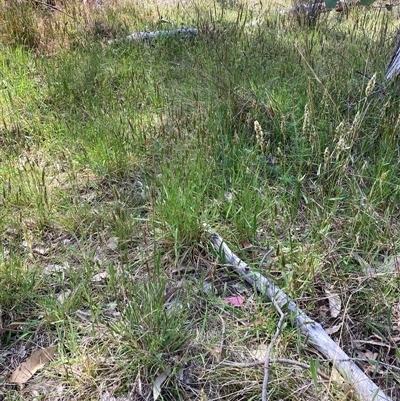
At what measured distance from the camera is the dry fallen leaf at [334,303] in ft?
5.06

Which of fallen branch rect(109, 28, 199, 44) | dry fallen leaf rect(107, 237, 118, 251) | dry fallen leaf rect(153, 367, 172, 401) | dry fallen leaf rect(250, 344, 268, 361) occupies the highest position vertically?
fallen branch rect(109, 28, 199, 44)

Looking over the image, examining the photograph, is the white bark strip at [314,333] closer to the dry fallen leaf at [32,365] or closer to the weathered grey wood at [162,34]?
the dry fallen leaf at [32,365]

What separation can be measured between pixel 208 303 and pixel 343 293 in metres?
0.57

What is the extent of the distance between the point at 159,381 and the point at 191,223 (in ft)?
2.34

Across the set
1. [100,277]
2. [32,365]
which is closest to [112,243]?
[100,277]

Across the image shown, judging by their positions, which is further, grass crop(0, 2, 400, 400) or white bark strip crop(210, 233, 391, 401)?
grass crop(0, 2, 400, 400)

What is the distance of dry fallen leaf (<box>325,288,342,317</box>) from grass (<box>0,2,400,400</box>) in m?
0.02

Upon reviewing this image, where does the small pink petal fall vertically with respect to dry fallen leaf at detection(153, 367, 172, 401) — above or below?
above

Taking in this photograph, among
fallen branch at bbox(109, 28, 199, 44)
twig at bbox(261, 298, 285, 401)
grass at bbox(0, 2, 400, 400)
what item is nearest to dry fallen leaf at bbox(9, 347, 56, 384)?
grass at bbox(0, 2, 400, 400)

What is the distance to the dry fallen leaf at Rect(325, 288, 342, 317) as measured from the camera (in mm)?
1543

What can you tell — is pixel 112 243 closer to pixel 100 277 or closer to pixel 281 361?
pixel 100 277

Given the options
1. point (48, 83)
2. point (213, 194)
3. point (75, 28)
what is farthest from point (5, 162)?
point (75, 28)

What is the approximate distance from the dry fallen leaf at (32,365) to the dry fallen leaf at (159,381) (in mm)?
420

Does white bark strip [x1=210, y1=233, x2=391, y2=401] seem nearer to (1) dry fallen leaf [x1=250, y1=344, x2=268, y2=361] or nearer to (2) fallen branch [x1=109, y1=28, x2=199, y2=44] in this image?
(1) dry fallen leaf [x1=250, y1=344, x2=268, y2=361]
